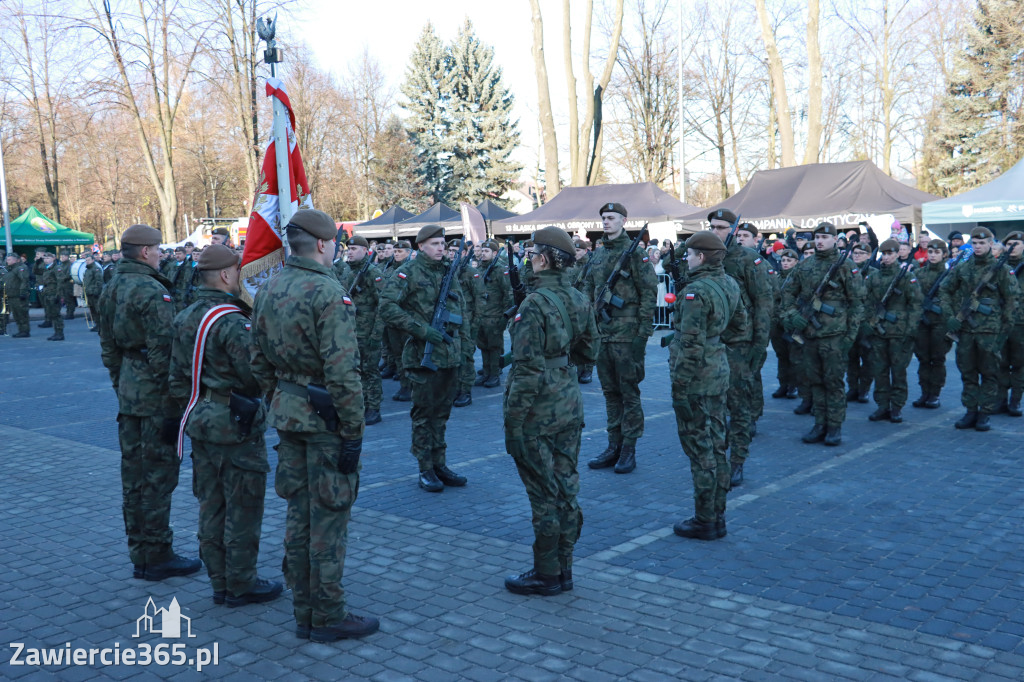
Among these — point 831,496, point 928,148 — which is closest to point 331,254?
point 831,496

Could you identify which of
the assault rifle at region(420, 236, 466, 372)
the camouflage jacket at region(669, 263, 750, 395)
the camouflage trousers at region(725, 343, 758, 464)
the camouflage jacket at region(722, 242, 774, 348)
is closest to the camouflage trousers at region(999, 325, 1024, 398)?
the camouflage jacket at region(722, 242, 774, 348)

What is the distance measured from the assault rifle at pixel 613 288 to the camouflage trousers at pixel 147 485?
4.02 m

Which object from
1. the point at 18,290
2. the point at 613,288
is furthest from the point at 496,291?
the point at 18,290

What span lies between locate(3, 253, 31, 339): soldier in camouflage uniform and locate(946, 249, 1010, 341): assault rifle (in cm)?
2112

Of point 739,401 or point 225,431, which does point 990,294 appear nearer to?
point 739,401

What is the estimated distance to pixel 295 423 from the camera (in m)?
4.39

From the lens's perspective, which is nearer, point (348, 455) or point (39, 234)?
point (348, 455)

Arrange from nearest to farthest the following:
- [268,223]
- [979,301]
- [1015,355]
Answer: [268,223]
[979,301]
[1015,355]

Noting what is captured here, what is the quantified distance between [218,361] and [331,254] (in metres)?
0.93

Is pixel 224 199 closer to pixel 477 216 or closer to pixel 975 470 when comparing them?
pixel 477 216

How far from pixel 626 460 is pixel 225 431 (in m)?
4.10

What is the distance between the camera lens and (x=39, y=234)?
32844 millimetres

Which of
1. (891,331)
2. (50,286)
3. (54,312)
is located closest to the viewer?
(891,331)

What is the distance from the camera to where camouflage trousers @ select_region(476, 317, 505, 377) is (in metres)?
13.1
